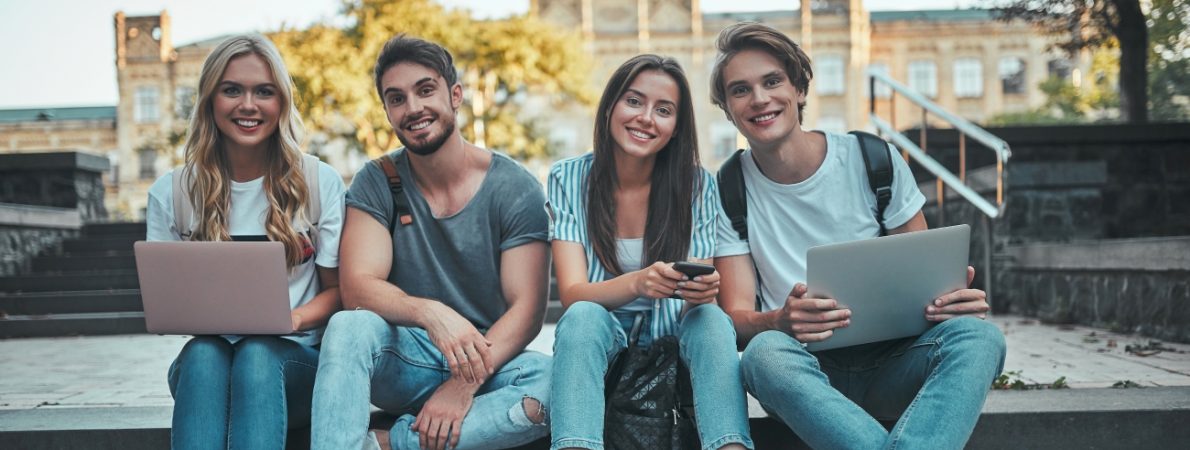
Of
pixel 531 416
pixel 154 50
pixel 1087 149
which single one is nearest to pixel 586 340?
pixel 531 416

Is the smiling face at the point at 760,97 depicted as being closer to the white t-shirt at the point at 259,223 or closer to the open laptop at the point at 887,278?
the open laptop at the point at 887,278

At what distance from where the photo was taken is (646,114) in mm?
2883

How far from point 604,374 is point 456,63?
21466 mm

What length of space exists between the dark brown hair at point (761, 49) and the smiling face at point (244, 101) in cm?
139

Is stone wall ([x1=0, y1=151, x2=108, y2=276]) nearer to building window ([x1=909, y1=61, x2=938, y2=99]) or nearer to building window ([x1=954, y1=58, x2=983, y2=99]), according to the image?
building window ([x1=909, y1=61, x2=938, y2=99])

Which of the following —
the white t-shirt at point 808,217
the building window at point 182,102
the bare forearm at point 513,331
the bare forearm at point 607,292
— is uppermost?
the building window at point 182,102

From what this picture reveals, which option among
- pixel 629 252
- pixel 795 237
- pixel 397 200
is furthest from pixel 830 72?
pixel 397 200

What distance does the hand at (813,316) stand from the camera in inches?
98.9

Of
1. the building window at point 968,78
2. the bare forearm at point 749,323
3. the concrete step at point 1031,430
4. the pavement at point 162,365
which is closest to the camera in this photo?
the bare forearm at point 749,323

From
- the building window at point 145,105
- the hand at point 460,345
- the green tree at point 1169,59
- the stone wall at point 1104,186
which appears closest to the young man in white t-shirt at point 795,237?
the hand at point 460,345

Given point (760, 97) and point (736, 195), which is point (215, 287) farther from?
point (760, 97)

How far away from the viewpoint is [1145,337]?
521 cm

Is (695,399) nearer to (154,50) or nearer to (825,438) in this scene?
(825,438)

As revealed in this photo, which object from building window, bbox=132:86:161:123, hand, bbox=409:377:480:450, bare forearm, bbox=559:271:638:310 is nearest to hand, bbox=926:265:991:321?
bare forearm, bbox=559:271:638:310
